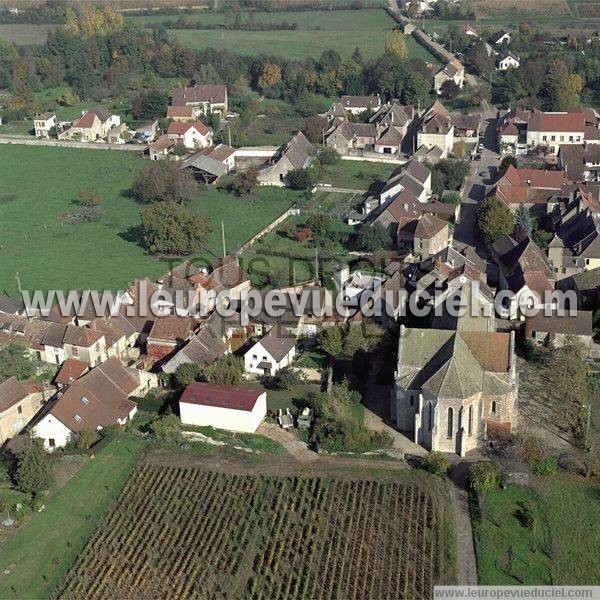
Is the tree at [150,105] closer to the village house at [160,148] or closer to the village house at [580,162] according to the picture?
the village house at [160,148]

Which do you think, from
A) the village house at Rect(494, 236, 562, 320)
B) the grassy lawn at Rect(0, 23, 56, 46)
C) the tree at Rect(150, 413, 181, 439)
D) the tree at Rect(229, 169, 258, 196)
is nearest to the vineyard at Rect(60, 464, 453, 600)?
the tree at Rect(150, 413, 181, 439)

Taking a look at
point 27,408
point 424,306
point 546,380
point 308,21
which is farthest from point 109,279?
point 308,21

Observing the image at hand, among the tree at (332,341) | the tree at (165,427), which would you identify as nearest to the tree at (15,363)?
the tree at (165,427)

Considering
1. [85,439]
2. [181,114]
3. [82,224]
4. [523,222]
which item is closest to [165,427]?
[85,439]

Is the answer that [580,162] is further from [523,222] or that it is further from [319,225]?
[319,225]

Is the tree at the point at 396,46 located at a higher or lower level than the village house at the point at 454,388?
higher

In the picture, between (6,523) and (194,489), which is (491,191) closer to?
(194,489)
